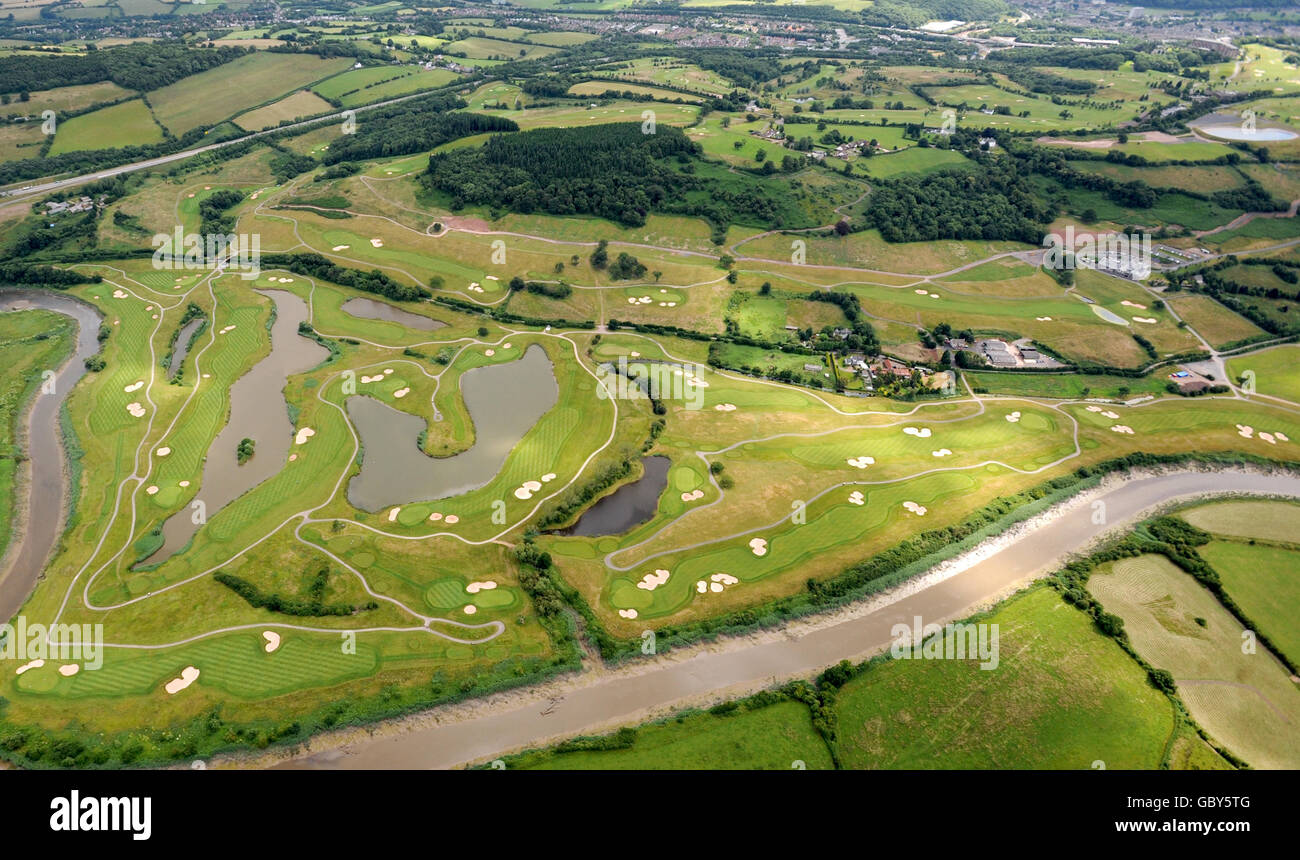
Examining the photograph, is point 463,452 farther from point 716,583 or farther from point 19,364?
point 19,364

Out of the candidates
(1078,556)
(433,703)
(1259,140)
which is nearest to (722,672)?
(433,703)

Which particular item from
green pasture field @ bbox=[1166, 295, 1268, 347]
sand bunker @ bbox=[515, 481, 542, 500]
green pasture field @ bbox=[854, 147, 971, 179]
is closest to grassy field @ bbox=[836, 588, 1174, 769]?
sand bunker @ bbox=[515, 481, 542, 500]

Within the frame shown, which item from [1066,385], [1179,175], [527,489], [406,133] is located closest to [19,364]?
[527,489]

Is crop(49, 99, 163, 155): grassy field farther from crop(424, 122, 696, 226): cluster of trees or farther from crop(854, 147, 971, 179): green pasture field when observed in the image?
crop(854, 147, 971, 179): green pasture field

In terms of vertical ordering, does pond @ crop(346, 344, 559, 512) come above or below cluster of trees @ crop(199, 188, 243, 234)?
below

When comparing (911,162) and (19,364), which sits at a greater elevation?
A: (911,162)

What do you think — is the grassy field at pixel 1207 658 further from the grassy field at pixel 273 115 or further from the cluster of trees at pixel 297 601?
the grassy field at pixel 273 115
